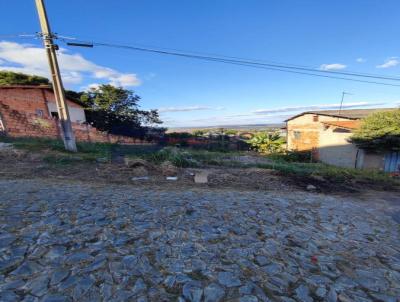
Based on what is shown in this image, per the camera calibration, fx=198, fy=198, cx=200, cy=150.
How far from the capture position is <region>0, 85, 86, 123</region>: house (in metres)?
14.2

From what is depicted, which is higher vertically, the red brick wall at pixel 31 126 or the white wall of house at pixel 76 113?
the white wall of house at pixel 76 113

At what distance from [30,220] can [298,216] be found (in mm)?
4393

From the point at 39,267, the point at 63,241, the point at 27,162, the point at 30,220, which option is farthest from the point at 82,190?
the point at 27,162

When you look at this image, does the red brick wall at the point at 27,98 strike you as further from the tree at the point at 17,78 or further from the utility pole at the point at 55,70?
the utility pole at the point at 55,70

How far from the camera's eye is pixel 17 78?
65.3 feet

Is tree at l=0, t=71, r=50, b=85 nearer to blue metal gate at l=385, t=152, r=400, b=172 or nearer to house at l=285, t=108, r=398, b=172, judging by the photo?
house at l=285, t=108, r=398, b=172

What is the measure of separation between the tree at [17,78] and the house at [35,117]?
6.55m

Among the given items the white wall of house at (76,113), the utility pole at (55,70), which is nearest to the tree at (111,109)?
the white wall of house at (76,113)

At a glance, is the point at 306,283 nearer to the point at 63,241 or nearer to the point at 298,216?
the point at 298,216

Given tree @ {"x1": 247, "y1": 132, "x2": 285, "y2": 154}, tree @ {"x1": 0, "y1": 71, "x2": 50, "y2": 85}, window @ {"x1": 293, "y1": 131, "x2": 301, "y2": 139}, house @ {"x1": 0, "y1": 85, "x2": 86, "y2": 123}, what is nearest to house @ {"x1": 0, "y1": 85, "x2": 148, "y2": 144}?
house @ {"x1": 0, "y1": 85, "x2": 86, "y2": 123}

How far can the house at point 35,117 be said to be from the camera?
1038cm

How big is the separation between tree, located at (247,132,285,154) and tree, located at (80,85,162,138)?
35.8 ft

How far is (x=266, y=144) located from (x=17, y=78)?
25.9 m

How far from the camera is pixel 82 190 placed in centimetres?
435
